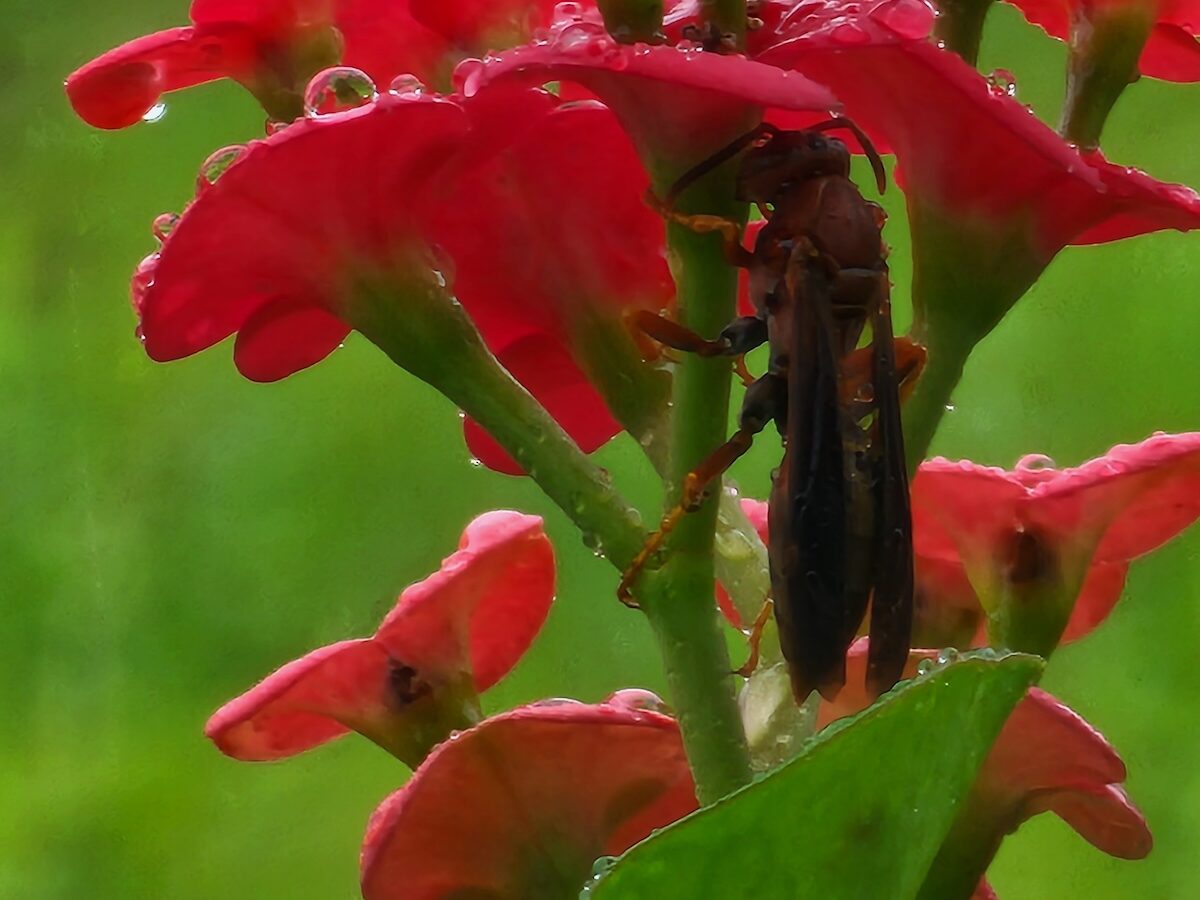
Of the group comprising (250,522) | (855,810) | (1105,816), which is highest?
(855,810)

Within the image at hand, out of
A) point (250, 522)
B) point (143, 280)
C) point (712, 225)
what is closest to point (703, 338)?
point (712, 225)

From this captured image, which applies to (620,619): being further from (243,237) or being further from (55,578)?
(243,237)

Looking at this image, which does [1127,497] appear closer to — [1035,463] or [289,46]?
[1035,463]

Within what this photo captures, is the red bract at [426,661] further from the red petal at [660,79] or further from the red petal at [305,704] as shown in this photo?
the red petal at [660,79]

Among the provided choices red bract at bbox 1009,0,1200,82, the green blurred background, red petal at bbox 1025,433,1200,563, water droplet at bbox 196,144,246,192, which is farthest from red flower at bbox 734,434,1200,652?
the green blurred background

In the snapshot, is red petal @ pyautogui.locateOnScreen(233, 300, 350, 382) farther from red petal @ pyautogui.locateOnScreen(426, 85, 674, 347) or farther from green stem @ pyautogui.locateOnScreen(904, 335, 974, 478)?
green stem @ pyautogui.locateOnScreen(904, 335, 974, 478)

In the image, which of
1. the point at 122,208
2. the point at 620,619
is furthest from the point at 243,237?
the point at 122,208
